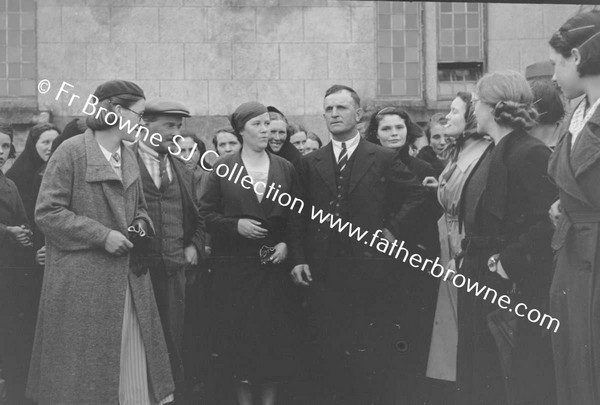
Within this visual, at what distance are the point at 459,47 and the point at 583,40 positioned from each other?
2.35 feet

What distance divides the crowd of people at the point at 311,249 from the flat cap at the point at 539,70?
0.01 metres

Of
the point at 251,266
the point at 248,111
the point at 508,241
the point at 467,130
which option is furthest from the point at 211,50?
the point at 508,241

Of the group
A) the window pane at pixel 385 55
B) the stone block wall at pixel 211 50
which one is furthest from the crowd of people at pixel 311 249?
the window pane at pixel 385 55

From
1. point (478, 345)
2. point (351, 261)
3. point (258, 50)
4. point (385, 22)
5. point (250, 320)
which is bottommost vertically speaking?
point (478, 345)

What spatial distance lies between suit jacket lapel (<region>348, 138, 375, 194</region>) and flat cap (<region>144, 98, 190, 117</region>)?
90cm

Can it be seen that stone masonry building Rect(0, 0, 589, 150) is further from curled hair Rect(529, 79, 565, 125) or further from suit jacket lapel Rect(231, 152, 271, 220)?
suit jacket lapel Rect(231, 152, 271, 220)

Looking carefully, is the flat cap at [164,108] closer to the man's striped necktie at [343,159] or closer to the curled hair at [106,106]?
the curled hair at [106,106]

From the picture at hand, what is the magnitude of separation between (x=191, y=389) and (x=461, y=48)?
2.25 m

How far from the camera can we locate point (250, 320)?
6.02 metres

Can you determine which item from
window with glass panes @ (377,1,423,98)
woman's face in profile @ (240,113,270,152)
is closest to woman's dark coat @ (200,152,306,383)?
woman's face in profile @ (240,113,270,152)

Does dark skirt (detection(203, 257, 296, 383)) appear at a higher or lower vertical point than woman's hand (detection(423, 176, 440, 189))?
lower

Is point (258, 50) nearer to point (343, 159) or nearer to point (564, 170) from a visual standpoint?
point (343, 159)

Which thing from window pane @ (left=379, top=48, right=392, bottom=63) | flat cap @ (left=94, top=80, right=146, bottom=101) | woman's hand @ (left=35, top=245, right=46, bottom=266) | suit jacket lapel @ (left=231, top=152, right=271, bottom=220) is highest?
window pane @ (left=379, top=48, right=392, bottom=63)

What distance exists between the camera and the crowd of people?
17.8ft
